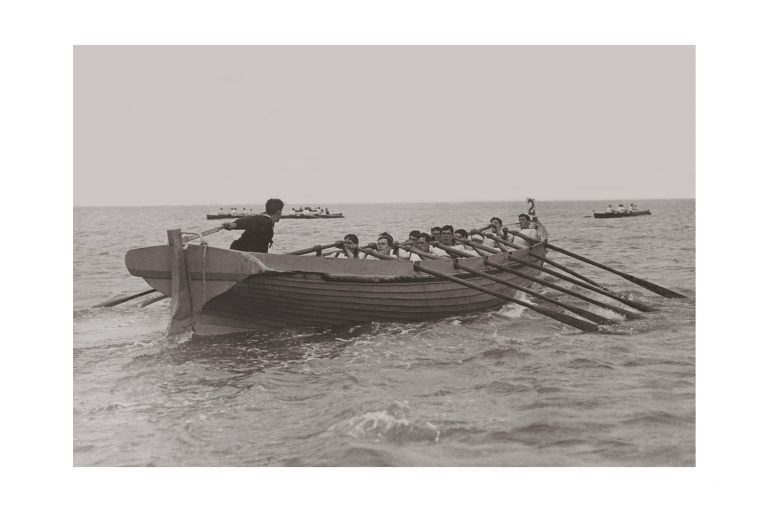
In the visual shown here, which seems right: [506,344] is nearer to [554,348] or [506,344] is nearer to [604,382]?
[554,348]

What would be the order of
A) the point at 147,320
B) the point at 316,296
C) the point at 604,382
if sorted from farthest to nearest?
the point at 147,320 → the point at 316,296 → the point at 604,382

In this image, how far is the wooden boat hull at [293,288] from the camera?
8648mm

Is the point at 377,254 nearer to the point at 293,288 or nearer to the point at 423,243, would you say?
the point at 423,243

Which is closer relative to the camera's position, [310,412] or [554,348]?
[310,412]

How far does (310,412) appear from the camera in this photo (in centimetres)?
690

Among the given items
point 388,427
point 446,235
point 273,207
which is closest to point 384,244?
point 446,235

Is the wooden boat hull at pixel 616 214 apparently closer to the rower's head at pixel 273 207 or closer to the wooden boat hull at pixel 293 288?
the wooden boat hull at pixel 293 288

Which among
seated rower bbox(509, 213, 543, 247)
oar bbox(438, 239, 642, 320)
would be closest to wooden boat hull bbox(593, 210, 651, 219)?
seated rower bbox(509, 213, 543, 247)

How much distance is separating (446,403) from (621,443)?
178 centimetres

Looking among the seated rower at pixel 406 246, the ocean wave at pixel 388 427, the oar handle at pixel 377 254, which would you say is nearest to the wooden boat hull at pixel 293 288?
the oar handle at pixel 377 254

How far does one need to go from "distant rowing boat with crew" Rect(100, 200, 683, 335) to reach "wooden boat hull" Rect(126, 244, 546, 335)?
0.04 feet

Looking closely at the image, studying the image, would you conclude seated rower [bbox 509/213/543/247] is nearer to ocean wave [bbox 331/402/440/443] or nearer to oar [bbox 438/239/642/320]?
oar [bbox 438/239/642/320]
